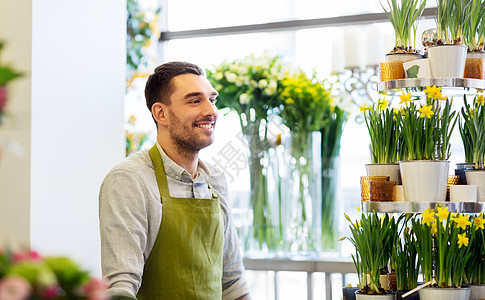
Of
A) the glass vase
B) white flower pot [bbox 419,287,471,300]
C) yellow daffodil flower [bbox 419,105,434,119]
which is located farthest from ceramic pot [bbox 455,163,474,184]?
the glass vase

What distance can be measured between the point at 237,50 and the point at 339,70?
2.17ft

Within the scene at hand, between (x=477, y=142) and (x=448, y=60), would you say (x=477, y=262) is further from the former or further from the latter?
(x=448, y=60)

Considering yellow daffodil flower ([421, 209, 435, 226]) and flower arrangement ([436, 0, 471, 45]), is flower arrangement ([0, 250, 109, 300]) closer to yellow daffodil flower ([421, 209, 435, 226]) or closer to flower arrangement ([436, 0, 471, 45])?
yellow daffodil flower ([421, 209, 435, 226])

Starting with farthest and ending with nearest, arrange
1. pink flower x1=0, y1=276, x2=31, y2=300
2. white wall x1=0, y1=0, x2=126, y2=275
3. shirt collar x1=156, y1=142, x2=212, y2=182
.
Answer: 1. white wall x1=0, y1=0, x2=126, y2=275
2. shirt collar x1=156, y1=142, x2=212, y2=182
3. pink flower x1=0, y1=276, x2=31, y2=300

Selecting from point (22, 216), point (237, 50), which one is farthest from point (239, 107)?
point (22, 216)

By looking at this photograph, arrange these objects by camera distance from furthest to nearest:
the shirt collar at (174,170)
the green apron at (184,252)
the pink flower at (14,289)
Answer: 1. the shirt collar at (174,170)
2. the green apron at (184,252)
3. the pink flower at (14,289)

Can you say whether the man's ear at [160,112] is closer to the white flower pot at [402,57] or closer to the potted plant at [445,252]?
the white flower pot at [402,57]

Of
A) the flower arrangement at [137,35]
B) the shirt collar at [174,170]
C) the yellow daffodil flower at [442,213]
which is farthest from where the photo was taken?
the flower arrangement at [137,35]

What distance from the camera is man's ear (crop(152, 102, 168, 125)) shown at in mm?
2283

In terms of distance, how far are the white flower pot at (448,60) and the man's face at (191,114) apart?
2.61 feet

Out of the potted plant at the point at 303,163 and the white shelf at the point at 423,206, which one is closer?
the white shelf at the point at 423,206

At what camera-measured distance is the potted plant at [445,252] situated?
1813mm

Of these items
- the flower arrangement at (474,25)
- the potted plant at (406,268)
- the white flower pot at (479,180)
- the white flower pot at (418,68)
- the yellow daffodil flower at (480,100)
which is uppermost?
the flower arrangement at (474,25)

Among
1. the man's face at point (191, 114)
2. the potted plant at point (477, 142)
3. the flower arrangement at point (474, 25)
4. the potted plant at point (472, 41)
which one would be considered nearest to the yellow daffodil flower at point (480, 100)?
the potted plant at point (477, 142)
